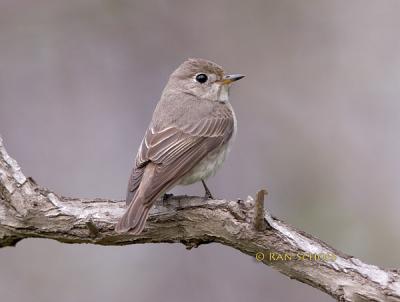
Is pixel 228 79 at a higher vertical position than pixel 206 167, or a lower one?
higher

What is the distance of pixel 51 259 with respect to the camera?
754 cm

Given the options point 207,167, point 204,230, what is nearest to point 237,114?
point 207,167

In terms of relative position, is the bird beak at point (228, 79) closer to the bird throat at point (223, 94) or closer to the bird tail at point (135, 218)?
the bird throat at point (223, 94)

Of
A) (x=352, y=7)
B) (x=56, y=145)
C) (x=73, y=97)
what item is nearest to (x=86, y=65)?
(x=73, y=97)

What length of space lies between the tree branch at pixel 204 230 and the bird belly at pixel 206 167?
0.34 m

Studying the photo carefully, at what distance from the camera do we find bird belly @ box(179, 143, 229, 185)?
5691mm

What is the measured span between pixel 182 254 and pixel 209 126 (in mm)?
1699

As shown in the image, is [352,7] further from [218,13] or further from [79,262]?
[79,262]

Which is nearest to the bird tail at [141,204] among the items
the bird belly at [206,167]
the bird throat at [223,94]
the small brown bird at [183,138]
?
the small brown bird at [183,138]

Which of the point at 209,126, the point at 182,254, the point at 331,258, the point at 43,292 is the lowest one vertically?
the point at 43,292

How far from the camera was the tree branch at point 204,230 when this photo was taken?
15.2 feet

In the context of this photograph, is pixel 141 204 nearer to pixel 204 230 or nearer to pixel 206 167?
pixel 204 230

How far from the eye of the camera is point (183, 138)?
579 centimetres

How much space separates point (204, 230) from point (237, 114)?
2.75 metres
